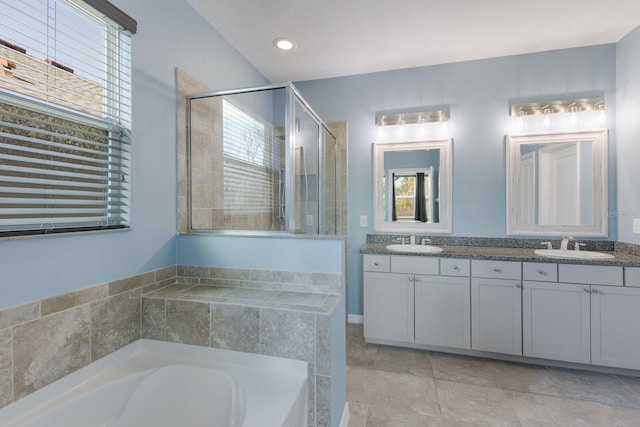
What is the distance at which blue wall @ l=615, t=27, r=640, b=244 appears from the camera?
225 cm

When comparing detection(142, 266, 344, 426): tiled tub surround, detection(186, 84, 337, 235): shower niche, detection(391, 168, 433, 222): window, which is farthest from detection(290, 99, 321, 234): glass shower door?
detection(391, 168, 433, 222): window

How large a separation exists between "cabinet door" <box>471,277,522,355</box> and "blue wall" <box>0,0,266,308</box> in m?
2.33

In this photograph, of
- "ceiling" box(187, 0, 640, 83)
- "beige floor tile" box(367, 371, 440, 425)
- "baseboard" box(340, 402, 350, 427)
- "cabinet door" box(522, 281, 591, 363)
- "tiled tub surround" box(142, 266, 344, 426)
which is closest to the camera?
"tiled tub surround" box(142, 266, 344, 426)

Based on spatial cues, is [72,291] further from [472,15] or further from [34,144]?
[472,15]

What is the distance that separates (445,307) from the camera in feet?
7.81

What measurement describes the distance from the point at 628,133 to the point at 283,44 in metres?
2.95

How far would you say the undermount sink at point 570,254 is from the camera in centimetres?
220

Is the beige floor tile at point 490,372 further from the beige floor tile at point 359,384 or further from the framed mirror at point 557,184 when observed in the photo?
the framed mirror at point 557,184

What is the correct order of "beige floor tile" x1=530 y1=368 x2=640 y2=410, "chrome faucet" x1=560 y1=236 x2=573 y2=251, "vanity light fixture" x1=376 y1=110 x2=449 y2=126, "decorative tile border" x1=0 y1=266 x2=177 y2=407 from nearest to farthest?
"decorative tile border" x1=0 y1=266 x2=177 y2=407, "beige floor tile" x1=530 y1=368 x2=640 y2=410, "chrome faucet" x1=560 y1=236 x2=573 y2=251, "vanity light fixture" x1=376 y1=110 x2=449 y2=126

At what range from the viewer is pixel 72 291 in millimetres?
1239

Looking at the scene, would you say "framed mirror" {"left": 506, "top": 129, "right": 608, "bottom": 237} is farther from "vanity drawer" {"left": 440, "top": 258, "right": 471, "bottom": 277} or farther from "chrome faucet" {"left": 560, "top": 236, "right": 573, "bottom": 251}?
"vanity drawer" {"left": 440, "top": 258, "right": 471, "bottom": 277}

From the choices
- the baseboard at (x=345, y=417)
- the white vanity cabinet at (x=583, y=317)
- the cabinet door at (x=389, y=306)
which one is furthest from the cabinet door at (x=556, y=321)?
the baseboard at (x=345, y=417)

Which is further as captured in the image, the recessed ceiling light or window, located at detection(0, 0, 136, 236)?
the recessed ceiling light

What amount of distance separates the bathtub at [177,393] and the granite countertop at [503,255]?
1446mm
